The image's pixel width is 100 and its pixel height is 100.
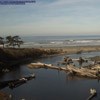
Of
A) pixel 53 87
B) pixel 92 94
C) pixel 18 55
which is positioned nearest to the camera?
pixel 92 94

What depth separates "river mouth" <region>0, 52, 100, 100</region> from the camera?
49.1 m

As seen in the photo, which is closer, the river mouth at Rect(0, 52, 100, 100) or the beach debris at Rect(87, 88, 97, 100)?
the beach debris at Rect(87, 88, 97, 100)

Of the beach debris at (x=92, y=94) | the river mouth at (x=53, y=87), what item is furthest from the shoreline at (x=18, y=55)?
the beach debris at (x=92, y=94)

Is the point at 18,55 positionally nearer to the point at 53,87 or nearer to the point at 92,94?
the point at 53,87

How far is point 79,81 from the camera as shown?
62.3 metres

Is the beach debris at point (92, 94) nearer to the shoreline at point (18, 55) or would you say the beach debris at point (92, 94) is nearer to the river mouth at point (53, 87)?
the river mouth at point (53, 87)

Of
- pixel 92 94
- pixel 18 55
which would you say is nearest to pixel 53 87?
pixel 92 94

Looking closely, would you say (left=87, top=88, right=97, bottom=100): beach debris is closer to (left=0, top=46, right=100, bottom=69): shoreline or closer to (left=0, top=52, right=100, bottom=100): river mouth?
(left=0, top=52, right=100, bottom=100): river mouth

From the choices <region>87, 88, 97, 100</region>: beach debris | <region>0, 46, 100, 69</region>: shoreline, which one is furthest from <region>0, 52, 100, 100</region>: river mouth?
<region>0, 46, 100, 69</region>: shoreline

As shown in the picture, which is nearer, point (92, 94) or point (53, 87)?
point (92, 94)

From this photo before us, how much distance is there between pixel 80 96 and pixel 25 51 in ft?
209

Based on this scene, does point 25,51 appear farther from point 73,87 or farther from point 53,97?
point 53,97

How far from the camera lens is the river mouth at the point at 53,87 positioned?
161 ft

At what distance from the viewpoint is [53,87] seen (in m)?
56.0
